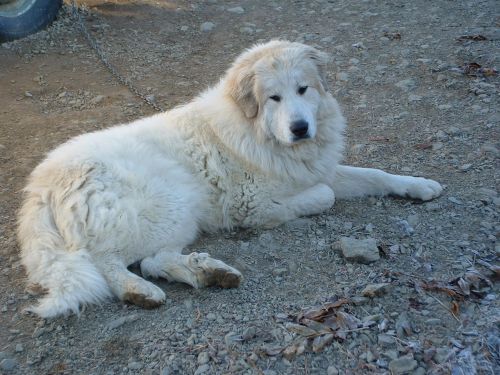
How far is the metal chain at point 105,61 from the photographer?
662cm

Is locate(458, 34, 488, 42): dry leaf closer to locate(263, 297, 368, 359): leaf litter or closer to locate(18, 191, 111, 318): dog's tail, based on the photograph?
locate(263, 297, 368, 359): leaf litter

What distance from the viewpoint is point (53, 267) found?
3.62 m

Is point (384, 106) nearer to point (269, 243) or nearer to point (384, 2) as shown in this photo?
point (269, 243)

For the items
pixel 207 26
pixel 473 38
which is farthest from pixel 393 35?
pixel 207 26

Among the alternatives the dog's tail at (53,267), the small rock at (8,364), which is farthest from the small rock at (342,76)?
the small rock at (8,364)

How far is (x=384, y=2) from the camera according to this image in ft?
28.8

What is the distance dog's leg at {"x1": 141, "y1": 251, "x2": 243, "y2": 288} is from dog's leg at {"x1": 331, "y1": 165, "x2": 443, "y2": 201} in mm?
1520

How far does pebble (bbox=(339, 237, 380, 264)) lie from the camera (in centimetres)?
379

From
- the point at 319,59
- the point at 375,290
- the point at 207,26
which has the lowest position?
the point at 375,290

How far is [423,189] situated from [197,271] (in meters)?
2.01

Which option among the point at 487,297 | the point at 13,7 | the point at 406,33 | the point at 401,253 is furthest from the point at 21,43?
the point at 487,297

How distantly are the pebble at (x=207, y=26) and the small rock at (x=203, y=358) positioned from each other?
628 centimetres

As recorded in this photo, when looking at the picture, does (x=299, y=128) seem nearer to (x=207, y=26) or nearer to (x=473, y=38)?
(x=473, y=38)

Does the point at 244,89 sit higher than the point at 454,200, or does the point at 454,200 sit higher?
the point at 244,89
